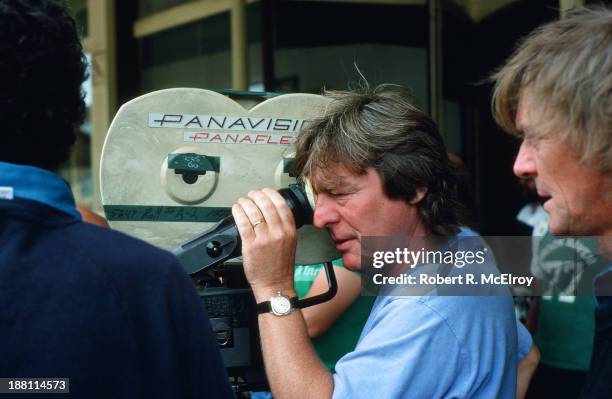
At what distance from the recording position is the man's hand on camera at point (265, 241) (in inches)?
49.0

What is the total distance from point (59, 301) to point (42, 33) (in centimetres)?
32

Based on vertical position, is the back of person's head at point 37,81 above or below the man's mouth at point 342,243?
above

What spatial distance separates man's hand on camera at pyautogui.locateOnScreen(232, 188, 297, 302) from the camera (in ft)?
4.08

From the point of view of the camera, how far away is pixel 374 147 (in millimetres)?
1367

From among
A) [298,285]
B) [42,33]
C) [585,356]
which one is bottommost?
[585,356]

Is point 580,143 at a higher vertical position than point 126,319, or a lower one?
higher

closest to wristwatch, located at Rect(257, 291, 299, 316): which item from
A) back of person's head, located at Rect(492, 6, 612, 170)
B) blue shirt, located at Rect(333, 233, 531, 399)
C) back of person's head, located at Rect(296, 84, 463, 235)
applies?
blue shirt, located at Rect(333, 233, 531, 399)

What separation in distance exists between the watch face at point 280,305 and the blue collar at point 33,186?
535 mm

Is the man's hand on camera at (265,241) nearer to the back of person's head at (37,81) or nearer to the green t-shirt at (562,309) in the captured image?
the back of person's head at (37,81)

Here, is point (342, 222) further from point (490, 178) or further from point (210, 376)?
point (490, 178)

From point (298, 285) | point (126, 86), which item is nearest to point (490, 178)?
point (298, 285)

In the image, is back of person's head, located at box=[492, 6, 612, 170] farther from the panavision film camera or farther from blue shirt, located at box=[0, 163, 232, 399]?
blue shirt, located at box=[0, 163, 232, 399]

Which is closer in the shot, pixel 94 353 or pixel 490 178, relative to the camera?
pixel 94 353

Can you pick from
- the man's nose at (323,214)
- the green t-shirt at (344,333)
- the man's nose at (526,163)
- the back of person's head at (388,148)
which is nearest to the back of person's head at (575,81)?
the man's nose at (526,163)
